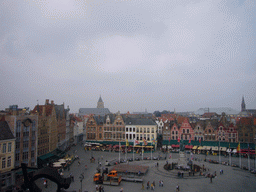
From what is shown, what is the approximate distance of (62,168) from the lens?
4150 cm

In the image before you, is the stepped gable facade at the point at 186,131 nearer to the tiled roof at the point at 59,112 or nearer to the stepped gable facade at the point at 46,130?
the tiled roof at the point at 59,112

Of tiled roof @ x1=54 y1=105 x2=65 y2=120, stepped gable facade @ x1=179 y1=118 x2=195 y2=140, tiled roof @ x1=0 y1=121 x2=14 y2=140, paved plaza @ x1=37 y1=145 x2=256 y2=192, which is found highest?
tiled roof @ x1=54 y1=105 x2=65 y2=120

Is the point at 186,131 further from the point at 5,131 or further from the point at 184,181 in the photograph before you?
the point at 5,131

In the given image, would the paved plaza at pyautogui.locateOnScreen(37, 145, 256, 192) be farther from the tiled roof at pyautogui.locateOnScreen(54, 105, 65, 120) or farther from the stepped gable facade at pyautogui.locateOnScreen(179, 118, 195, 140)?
the stepped gable facade at pyautogui.locateOnScreen(179, 118, 195, 140)

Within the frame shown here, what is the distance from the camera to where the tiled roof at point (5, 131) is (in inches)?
1347

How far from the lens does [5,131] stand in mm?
35188

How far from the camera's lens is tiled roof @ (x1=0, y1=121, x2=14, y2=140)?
3421 centimetres

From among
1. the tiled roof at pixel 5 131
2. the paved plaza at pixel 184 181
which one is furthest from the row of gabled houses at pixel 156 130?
the tiled roof at pixel 5 131

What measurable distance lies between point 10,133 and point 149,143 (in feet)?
144

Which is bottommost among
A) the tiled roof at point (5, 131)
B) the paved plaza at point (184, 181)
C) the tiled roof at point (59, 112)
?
the paved plaza at point (184, 181)

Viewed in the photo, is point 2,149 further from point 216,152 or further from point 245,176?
point 216,152

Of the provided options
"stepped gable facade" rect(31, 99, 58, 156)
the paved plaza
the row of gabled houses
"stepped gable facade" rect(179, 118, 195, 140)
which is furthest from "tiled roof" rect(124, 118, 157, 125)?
the paved plaza

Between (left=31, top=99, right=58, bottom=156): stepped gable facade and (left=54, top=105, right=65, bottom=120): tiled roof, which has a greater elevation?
(left=54, top=105, right=65, bottom=120): tiled roof

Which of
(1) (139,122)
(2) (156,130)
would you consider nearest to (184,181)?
(2) (156,130)
